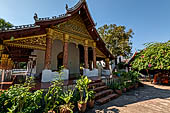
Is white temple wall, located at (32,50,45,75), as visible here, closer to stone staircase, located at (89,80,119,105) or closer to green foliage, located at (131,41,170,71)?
stone staircase, located at (89,80,119,105)

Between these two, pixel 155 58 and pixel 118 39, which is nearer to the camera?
pixel 155 58

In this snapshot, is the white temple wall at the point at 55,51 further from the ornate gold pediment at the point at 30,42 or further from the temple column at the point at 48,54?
the temple column at the point at 48,54

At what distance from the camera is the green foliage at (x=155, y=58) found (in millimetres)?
7992

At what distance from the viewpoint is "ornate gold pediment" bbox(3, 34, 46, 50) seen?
4.15 meters


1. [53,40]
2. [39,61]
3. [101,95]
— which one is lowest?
[101,95]

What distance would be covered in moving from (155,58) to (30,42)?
1165cm

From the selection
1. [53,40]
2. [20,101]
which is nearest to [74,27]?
[53,40]

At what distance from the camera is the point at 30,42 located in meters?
4.74

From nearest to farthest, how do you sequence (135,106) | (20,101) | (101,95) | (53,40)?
(20,101) → (135,106) → (101,95) → (53,40)

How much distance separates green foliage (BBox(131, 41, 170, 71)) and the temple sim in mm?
3899

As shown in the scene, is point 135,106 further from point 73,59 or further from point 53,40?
point 53,40

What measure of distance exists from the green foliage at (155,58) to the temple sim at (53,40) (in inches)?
154

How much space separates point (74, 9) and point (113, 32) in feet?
43.0

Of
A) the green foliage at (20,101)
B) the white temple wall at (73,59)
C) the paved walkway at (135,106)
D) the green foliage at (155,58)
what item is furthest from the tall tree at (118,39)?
the green foliage at (20,101)
